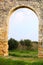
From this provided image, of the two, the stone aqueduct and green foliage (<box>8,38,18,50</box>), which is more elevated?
the stone aqueduct

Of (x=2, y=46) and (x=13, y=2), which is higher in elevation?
(x=13, y=2)

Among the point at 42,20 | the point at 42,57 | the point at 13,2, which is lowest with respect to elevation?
the point at 42,57

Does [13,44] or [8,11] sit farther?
[13,44]

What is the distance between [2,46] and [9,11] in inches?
71.6

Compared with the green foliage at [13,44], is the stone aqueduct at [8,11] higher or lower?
higher

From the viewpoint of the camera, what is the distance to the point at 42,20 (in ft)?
43.7

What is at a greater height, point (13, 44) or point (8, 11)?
point (8, 11)

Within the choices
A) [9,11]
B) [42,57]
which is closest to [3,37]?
[9,11]

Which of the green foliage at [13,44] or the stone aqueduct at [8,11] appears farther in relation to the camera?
the green foliage at [13,44]

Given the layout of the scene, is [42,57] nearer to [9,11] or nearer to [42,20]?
[42,20]

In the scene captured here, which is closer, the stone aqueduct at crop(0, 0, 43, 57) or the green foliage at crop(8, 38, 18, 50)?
the stone aqueduct at crop(0, 0, 43, 57)

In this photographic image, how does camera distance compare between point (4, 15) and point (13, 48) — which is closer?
point (4, 15)

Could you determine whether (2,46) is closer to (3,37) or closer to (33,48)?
(3,37)

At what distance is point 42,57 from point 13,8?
2.88 metres
